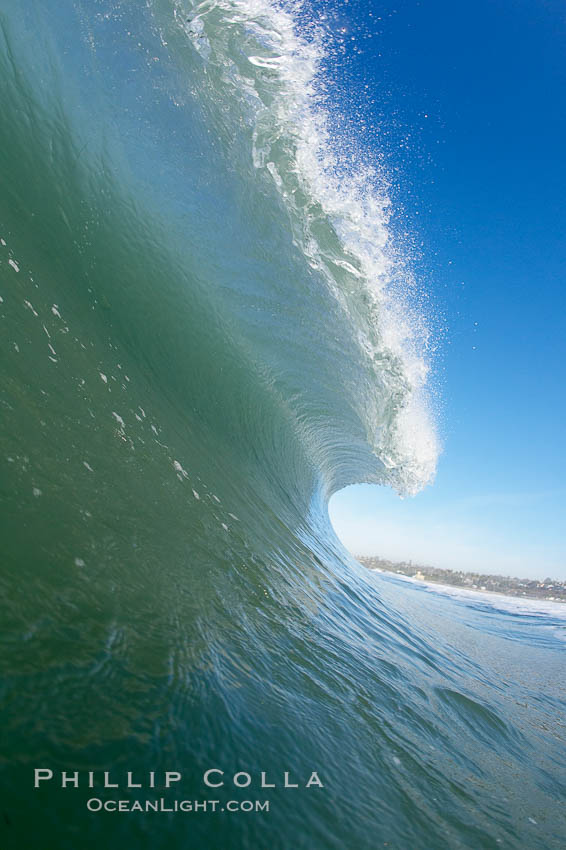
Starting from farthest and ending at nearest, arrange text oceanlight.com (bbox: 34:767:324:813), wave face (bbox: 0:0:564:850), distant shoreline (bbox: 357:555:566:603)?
distant shoreline (bbox: 357:555:566:603)
wave face (bbox: 0:0:564:850)
text oceanlight.com (bbox: 34:767:324:813)

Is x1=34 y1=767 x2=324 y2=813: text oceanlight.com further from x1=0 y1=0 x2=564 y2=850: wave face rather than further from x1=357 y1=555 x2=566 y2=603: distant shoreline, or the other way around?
x1=357 y1=555 x2=566 y2=603: distant shoreline

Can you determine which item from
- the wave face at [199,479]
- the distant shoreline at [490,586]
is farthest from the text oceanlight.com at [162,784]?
the distant shoreline at [490,586]

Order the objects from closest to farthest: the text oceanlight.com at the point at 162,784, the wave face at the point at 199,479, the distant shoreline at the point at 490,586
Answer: the text oceanlight.com at the point at 162,784 < the wave face at the point at 199,479 < the distant shoreline at the point at 490,586

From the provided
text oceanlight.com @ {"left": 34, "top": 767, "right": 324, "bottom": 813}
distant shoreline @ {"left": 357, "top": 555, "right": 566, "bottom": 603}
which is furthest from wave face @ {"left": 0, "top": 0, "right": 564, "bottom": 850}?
distant shoreline @ {"left": 357, "top": 555, "right": 566, "bottom": 603}

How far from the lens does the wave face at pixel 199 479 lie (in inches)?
60.5

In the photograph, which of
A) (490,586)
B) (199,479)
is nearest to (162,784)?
(199,479)

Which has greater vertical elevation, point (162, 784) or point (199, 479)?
point (199, 479)

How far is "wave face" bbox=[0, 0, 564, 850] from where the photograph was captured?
1.54 metres

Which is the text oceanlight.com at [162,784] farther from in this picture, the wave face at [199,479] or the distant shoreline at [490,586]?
the distant shoreline at [490,586]

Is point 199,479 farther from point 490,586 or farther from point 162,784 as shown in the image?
point 490,586

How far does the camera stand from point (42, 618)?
1.65 m

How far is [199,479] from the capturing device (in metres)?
4.04

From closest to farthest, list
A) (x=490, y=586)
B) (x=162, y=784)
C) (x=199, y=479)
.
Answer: (x=162, y=784)
(x=199, y=479)
(x=490, y=586)

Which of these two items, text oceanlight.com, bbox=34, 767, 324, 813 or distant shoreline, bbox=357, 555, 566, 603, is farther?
distant shoreline, bbox=357, 555, 566, 603
